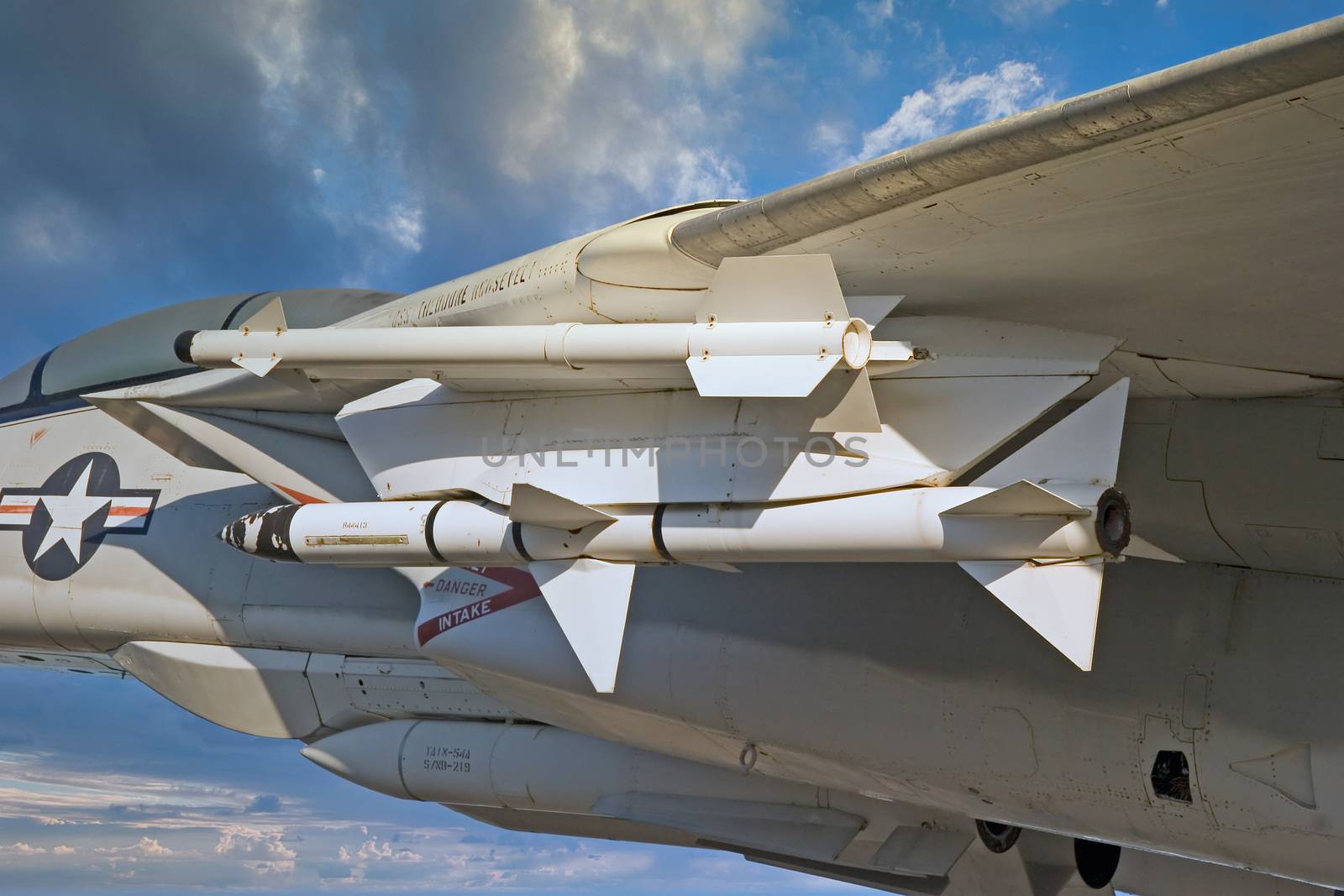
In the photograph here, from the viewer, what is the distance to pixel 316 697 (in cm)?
878

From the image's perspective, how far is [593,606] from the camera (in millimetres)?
5781

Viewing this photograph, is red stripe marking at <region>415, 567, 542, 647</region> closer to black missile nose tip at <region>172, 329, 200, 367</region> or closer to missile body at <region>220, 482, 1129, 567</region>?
missile body at <region>220, 482, 1129, 567</region>

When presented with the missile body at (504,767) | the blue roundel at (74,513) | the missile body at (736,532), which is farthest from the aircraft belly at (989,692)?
the blue roundel at (74,513)

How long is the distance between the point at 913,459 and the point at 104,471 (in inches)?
273

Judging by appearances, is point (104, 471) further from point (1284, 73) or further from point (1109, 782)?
point (1284, 73)

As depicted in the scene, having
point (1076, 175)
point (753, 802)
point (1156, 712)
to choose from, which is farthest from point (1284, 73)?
point (753, 802)

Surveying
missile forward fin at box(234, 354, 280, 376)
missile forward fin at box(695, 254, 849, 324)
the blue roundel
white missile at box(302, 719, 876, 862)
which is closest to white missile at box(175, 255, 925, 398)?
missile forward fin at box(695, 254, 849, 324)

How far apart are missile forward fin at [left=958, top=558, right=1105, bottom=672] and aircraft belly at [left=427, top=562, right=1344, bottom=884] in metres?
1.30

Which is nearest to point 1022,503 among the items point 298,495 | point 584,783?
point 584,783

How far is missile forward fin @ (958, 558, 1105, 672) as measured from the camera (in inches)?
184

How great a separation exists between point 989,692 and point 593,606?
7.15 feet

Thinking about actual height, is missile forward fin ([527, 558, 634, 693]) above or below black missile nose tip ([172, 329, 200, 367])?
below

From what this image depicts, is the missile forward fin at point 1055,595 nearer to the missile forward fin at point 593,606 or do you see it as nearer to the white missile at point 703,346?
the white missile at point 703,346

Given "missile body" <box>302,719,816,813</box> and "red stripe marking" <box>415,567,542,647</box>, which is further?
"missile body" <box>302,719,816,813</box>
